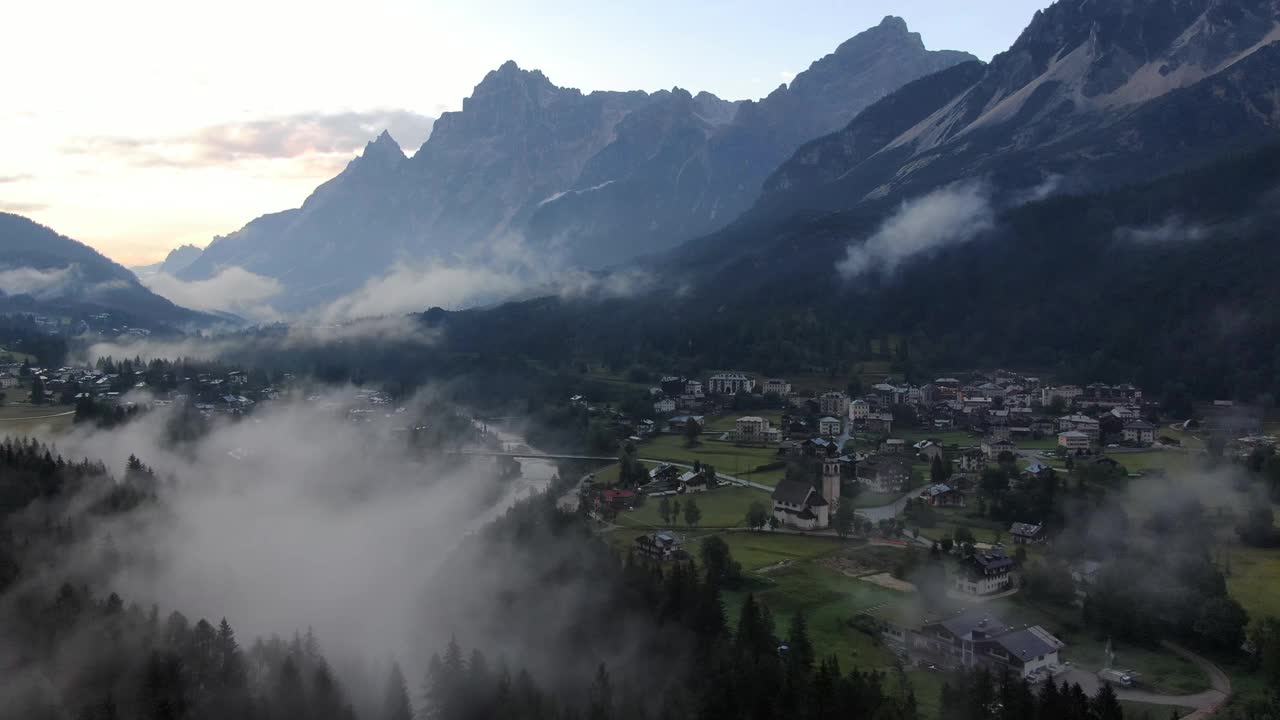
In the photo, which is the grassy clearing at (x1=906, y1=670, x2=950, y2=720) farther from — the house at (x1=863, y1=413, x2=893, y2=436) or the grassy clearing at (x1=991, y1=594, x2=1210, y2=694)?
the house at (x1=863, y1=413, x2=893, y2=436)

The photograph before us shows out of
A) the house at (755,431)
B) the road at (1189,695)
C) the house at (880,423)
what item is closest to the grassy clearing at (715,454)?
the house at (755,431)

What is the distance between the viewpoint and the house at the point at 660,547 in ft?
145

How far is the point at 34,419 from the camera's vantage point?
7088cm

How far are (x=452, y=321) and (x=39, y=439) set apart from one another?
2810 inches

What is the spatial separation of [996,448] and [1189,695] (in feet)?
112

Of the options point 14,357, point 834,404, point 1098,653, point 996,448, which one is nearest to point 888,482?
point 996,448

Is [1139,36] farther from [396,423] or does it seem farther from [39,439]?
[39,439]

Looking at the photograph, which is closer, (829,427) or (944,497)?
(944,497)

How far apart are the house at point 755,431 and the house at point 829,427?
2810 millimetres

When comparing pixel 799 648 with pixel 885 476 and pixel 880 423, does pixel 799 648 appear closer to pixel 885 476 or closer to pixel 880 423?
pixel 885 476

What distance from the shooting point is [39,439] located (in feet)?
210

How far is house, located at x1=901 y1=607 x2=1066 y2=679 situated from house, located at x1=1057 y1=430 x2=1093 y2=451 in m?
30.8

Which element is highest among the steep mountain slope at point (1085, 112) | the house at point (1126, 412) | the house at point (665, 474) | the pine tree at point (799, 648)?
the steep mountain slope at point (1085, 112)

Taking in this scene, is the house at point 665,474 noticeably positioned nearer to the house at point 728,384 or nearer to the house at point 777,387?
the house at point 777,387
